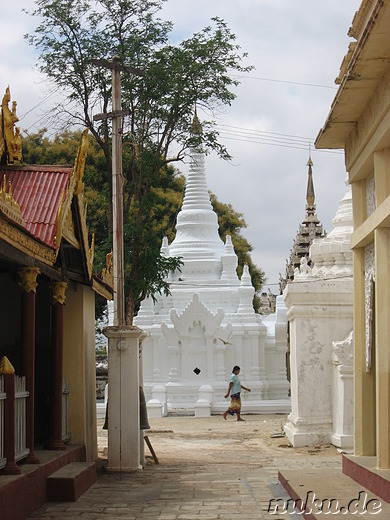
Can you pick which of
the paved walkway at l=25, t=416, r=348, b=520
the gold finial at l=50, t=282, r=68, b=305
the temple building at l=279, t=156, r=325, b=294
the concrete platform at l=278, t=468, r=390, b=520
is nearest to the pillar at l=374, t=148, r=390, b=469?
the concrete platform at l=278, t=468, r=390, b=520

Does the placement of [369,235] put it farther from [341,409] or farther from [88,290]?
[341,409]

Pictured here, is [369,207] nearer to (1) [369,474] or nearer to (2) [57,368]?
(1) [369,474]

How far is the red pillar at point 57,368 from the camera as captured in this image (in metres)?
11.5

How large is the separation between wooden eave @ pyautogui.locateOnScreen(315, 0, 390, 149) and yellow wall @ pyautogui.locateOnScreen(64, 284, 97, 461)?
4134mm

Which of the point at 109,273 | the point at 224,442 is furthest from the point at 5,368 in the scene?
the point at 224,442

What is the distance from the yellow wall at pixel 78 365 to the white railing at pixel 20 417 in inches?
115

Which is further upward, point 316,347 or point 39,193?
point 39,193

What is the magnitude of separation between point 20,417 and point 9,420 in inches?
29.8

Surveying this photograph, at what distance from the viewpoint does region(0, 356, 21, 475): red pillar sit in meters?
8.86

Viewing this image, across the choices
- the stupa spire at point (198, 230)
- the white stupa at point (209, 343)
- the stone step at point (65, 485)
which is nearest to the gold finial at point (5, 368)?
the stone step at point (65, 485)

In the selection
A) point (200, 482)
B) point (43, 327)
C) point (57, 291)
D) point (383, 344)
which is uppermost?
point (57, 291)

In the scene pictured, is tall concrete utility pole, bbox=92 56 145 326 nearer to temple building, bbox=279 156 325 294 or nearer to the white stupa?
the white stupa

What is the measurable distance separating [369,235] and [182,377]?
73.6ft

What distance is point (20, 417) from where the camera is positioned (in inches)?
380
